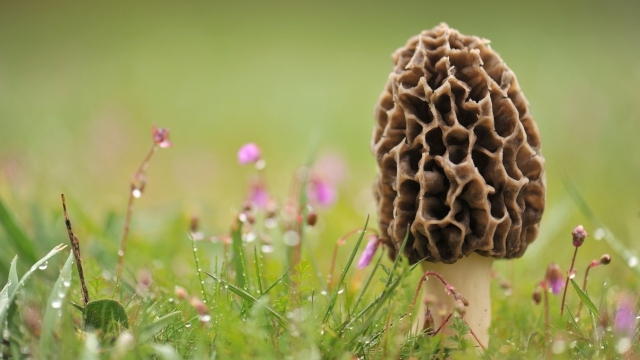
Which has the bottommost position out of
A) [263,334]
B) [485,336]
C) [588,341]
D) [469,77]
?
[485,336]

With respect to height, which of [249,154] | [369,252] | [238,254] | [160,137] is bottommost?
[369,252]

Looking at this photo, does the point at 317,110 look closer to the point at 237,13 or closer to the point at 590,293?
the point at 590,293

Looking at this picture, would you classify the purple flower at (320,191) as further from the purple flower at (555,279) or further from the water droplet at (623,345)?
the water droplet at (623,345)

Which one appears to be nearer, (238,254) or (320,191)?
(238,254)

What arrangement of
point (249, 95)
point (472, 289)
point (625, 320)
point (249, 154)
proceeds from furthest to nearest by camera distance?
point (249, 95) < point (249, 154) < point (472, 289) < point (625, 320)

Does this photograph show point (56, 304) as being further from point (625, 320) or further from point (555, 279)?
point (625, 320)

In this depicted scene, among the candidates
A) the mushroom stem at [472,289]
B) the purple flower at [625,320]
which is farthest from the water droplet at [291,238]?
the purple flower at [625,320]

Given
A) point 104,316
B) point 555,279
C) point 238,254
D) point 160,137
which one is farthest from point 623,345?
point 160,137

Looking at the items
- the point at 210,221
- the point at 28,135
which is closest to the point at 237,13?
the point at 28,135
